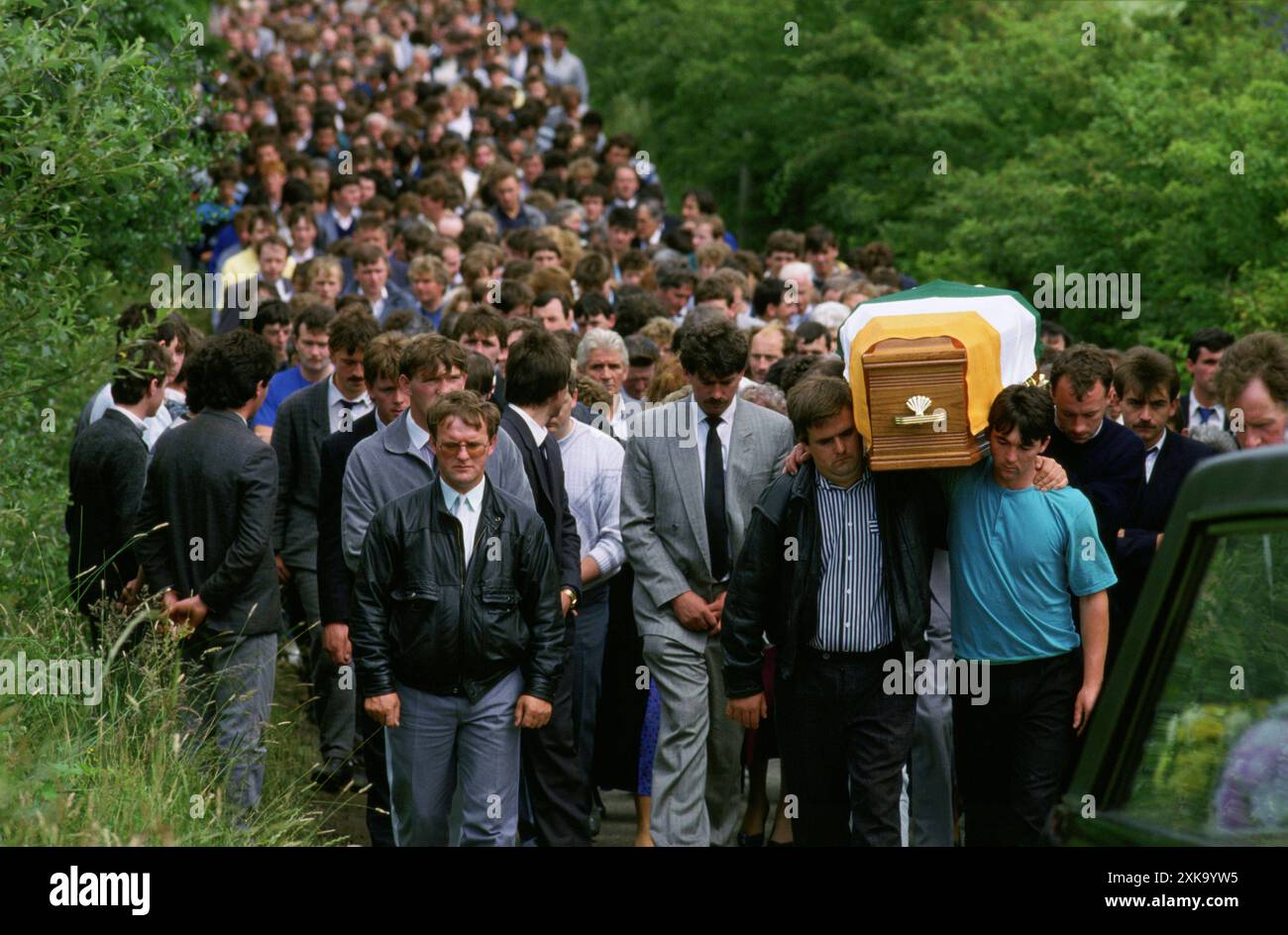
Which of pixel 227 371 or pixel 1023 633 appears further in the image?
pixel 227 371

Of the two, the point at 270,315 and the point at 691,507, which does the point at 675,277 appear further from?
the point at 691,507

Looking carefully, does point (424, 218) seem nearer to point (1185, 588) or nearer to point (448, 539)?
point (448, 539)

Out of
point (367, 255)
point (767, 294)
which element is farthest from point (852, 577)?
point (367, 255)

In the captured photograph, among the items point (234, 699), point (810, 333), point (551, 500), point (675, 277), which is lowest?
point (234, 699)

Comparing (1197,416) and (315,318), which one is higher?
(315,318)

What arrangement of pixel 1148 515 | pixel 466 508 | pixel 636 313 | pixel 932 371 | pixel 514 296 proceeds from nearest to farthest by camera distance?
pixel 932 371
pixel 466 508
pixel 1148 515
pixel 514 296
pixel 636 313

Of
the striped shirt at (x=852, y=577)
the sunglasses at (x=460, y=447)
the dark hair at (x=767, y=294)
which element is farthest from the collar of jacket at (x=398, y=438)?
Answer: the dark hair at (x=767, y=294)

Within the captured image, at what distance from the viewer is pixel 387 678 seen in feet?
23.5

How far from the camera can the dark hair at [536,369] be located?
8266mm

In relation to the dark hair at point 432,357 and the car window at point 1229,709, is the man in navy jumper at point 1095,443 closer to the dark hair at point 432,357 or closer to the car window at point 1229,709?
the dark hair at point 432,357

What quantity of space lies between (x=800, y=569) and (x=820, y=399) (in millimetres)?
665

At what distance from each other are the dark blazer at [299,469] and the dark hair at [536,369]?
1.97 meters

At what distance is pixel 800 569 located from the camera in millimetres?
7074
